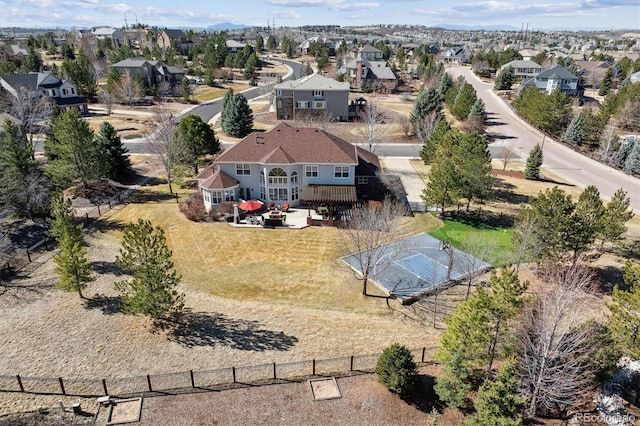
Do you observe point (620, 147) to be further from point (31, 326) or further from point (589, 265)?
point (31, 326)

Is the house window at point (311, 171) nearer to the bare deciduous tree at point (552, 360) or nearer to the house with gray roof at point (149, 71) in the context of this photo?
the bare deciduous tree at point (552, 360)

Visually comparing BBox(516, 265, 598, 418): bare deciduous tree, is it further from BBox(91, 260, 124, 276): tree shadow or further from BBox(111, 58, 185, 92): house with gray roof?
BBox(111, 58, 185, 92): house with gray roof

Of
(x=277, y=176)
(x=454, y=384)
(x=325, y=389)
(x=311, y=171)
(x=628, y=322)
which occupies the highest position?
(x=628, y=322)

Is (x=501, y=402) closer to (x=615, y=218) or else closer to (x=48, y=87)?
(x=615, y=218)

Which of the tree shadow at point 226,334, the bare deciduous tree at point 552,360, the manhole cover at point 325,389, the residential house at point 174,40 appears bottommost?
the tree shadow at point 226,334

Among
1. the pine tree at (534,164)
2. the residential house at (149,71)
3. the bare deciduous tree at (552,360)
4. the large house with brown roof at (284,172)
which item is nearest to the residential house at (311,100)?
the large house with brown roof at (284,172)

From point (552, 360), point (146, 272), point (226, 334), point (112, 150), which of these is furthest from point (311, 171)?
point (552, 360)
